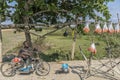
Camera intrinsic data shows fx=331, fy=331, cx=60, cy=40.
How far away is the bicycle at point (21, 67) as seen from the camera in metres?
11.0

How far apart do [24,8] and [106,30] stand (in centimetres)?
403

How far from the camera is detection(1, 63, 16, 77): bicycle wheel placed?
36.2ft

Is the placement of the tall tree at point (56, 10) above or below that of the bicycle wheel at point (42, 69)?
above

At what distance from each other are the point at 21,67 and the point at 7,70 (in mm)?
477

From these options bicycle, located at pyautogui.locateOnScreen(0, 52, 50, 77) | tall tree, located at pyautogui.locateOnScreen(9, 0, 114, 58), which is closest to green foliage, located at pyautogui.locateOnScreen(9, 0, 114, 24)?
tall tree, located at pyautogui.locateOnScreen(9, 0, 114, 58)

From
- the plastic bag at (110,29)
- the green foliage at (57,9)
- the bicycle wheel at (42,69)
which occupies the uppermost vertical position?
the green foliage at (57,9)

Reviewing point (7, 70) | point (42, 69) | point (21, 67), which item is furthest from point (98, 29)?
point (7, 70)

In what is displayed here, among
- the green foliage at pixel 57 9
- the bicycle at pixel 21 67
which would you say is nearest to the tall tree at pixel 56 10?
the green foliage at pixel 57 9

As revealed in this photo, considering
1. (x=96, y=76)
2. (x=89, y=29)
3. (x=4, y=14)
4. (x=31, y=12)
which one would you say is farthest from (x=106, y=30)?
(x=4, y=14)

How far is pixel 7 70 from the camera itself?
36.3ft

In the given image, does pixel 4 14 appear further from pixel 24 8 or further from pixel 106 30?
pixel 106 30

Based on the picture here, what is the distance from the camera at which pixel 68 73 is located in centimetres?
1154

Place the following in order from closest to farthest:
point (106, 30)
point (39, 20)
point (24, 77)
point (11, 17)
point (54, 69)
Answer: point (106, 30), point (24, 77), point (54, 69), point (11, 17), point (39, 20)

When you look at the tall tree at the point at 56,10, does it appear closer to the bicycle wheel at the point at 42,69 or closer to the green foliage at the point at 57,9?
the green foliage at the point at 57,9
